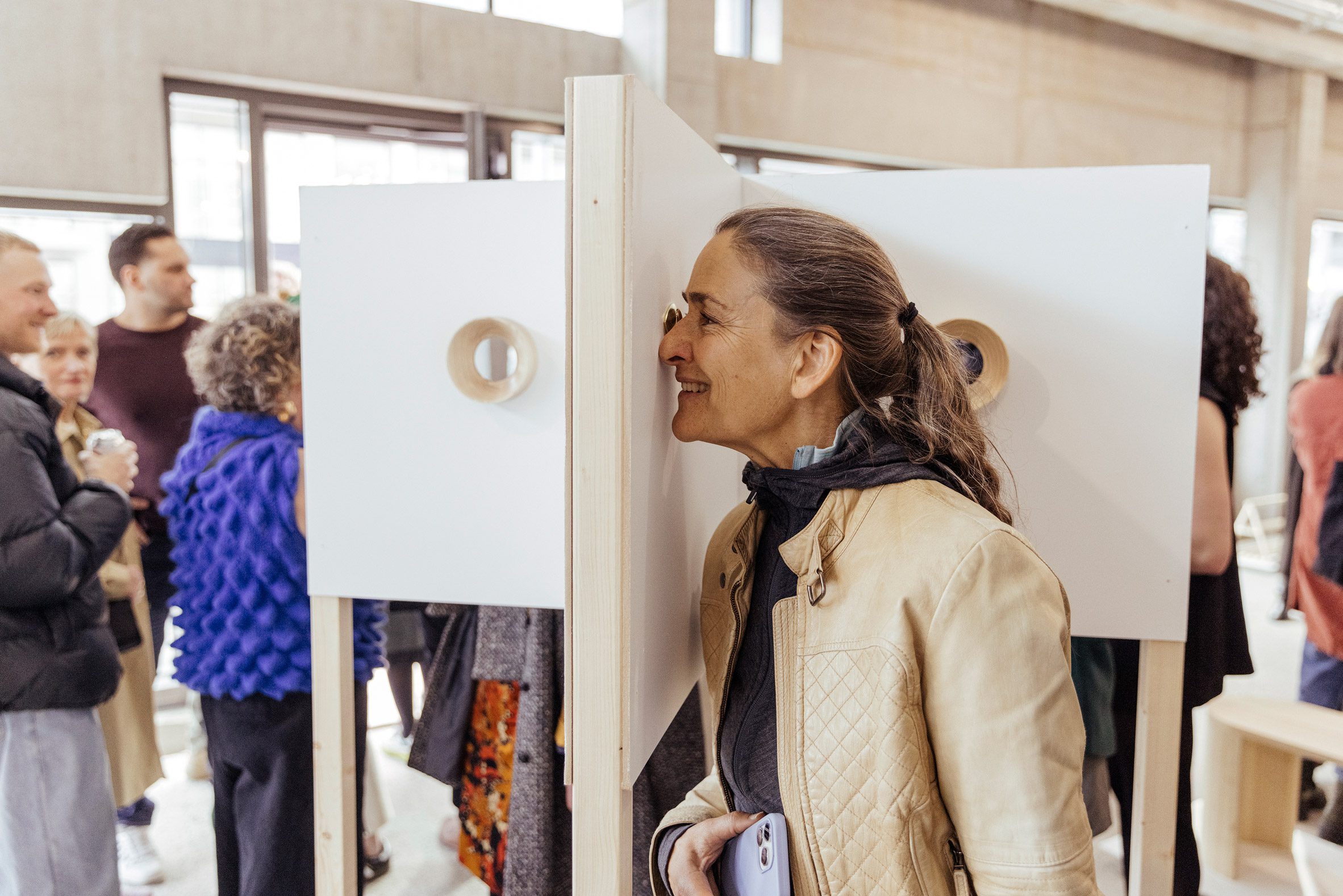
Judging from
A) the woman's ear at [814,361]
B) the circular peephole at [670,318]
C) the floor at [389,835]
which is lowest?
the floor at [389,835]

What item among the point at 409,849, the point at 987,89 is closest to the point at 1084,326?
the point at 409,849

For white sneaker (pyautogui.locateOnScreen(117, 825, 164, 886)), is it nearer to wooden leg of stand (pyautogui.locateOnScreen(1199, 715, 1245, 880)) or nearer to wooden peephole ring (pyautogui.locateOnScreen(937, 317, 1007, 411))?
wooden peephole ring (pyautogui.locateOnScreen(937, 317, 1007, 411))

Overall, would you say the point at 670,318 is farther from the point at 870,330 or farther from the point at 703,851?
the point at 703,851

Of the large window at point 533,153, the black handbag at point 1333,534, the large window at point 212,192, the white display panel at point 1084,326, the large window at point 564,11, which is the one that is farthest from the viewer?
the large window at point 533,153

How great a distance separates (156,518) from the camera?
3287 millimetres

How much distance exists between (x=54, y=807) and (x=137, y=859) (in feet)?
3.50

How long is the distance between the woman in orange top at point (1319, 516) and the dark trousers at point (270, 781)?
2.86 m

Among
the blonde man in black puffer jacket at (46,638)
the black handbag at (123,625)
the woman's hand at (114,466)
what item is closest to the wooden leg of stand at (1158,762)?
the blonde man in black puffer jacket at (46,638)

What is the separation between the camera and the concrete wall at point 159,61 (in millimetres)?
3650

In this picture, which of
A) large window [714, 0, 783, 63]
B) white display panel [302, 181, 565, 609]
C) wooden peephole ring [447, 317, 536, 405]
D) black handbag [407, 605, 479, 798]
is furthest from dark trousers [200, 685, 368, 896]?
large window [714, 0, 783, 63]

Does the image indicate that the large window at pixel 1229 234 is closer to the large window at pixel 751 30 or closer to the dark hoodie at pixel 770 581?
the large window at pixel 751 30

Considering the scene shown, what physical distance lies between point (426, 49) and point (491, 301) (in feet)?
11.5

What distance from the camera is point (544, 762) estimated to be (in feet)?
6.18

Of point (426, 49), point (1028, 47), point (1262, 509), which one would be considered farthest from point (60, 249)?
point (1262, 509)
